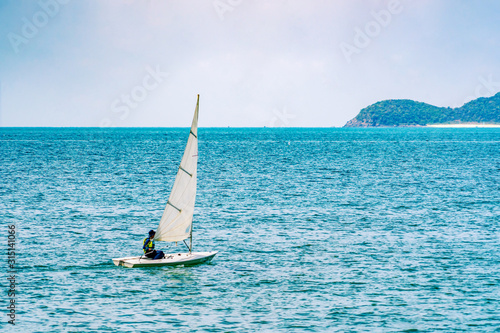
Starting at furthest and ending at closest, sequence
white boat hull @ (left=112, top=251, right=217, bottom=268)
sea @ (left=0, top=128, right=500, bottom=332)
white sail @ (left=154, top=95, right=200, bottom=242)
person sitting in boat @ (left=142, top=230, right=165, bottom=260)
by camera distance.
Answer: person sitting in boat @ (left=142, top=230, right=165, bottom=260), white boat hull @ (left=112, top=251, right=217, bottom=268), white sail @ (left=154, top=95, right=200, bottom=242), sea @ (left=0, top=128, right=500, bottom=332)

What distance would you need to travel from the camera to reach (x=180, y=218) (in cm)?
3553

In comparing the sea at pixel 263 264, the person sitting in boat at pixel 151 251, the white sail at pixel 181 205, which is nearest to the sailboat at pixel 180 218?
the white sail at pixel 181 205

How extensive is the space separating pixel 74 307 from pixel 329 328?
1130 cm

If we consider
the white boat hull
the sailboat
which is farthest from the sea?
the sailboat

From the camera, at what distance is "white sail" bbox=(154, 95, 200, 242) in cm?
3438

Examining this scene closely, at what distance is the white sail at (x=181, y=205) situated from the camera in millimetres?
34375

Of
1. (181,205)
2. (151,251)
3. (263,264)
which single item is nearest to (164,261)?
(151,251)

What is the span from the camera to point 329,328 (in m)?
25.6

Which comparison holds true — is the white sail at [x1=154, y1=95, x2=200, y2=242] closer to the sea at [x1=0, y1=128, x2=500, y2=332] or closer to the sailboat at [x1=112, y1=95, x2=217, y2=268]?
the sailboat at [x1=112, y1=95, x2=217, y2=268]

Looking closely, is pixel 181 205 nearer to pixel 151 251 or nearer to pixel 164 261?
pixel 151 251

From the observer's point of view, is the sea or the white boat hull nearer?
the sea

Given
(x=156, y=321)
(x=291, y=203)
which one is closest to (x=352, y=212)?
(x=291, y=203)

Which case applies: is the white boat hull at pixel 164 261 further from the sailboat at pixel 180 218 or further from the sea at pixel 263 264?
the sea at pixel 263 264

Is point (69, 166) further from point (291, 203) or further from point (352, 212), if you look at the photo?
point (352, 212)
